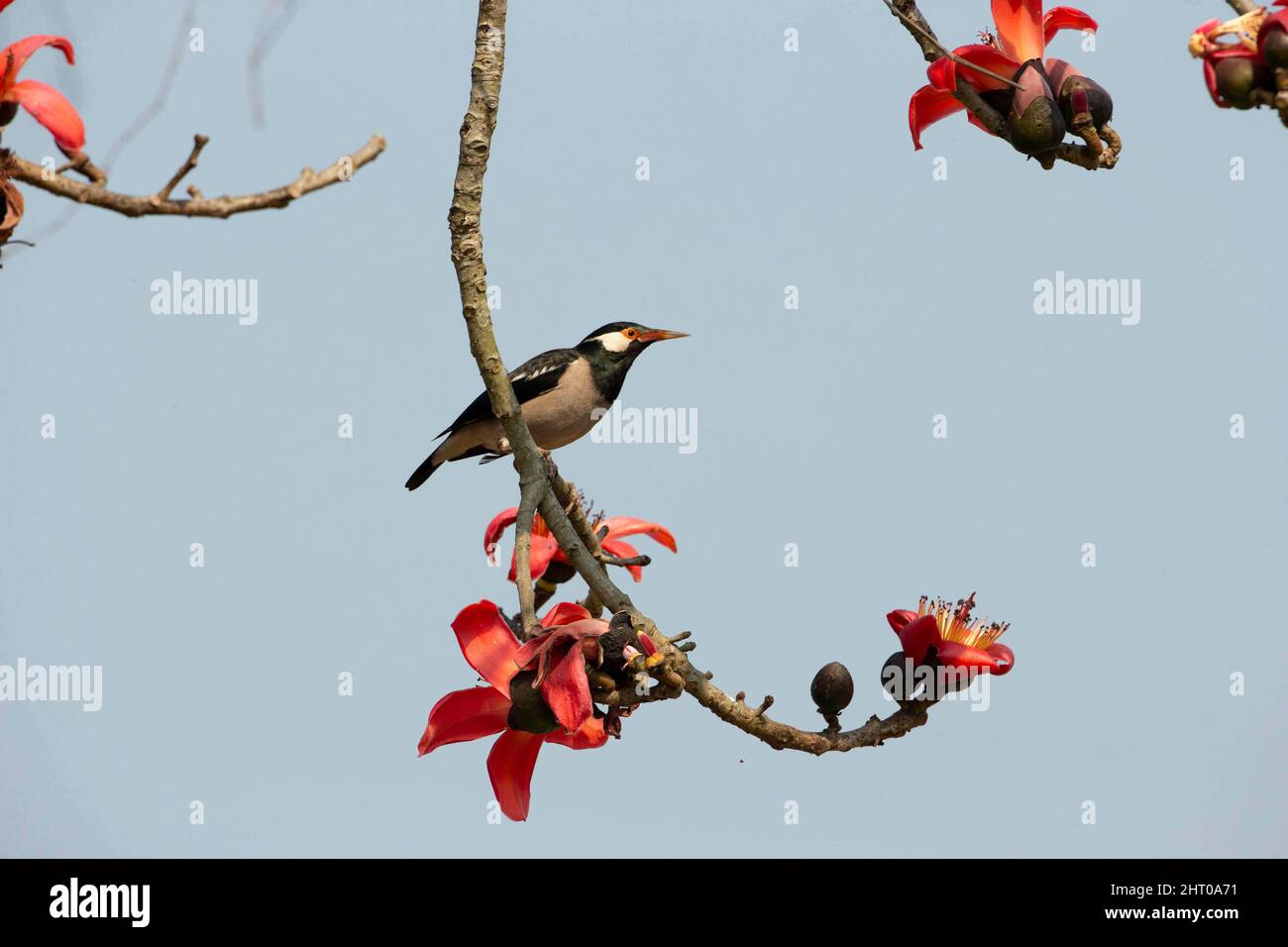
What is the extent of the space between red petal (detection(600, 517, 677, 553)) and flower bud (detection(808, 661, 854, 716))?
19.8 inches

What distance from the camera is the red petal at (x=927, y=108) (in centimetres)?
243

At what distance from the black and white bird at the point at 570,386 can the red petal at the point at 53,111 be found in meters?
4.00

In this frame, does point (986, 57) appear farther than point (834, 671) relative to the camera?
No

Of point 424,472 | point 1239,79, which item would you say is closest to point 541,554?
point 1239,79

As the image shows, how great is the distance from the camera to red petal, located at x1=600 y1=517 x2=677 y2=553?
301 cm

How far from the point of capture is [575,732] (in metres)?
2.09

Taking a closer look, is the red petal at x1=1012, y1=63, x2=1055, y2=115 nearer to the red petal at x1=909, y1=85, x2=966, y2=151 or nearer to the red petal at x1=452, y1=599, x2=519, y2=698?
the red petal at x1=909, y1=85, x2=966, y2=151

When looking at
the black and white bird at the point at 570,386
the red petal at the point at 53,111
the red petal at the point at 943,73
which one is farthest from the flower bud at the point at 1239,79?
the black and white bird at the point at 570,386

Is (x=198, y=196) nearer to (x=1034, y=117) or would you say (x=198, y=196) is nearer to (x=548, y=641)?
(x=548, y=641)

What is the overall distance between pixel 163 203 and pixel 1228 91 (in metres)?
1.32

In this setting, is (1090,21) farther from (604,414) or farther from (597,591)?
(604,414)

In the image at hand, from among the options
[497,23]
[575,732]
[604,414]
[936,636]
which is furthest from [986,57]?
[604,414]

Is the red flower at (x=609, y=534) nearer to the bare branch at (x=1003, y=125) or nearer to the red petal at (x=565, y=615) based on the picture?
the red petal at (x=565, y=615)

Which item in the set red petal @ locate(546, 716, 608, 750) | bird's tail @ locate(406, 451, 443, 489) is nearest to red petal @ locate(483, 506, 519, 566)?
red petal @ locate(546, 716, 608, 750)
